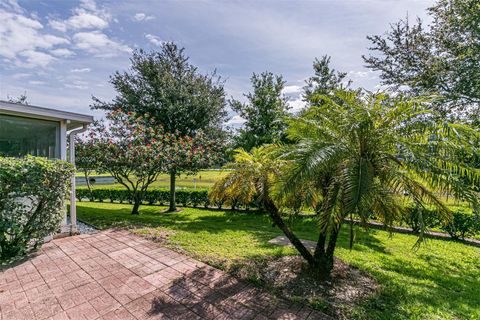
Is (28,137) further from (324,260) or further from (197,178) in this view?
(197,178)

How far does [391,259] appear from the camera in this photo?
5.73 m

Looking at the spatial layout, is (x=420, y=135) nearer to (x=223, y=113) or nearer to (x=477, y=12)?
(x=477, y=12)

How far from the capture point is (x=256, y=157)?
5.14 meters

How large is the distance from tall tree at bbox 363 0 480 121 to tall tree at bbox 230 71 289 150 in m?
4.29

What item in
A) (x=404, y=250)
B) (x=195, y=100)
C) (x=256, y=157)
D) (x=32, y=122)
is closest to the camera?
(x=256, y=157)

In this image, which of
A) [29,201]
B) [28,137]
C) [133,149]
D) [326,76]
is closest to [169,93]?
[133,149]

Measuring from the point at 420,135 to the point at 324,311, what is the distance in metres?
3.16

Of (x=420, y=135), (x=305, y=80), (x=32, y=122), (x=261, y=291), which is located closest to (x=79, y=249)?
(x=32, y=122)

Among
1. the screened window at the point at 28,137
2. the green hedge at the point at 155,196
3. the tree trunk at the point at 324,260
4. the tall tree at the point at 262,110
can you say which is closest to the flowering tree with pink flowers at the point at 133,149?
the screened window at the point at 28,137

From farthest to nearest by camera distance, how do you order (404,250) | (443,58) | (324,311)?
(443,58) → (404,250) → (324,311)

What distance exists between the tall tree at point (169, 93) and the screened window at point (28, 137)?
5057 mm

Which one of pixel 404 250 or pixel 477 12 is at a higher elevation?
pixel 477 12

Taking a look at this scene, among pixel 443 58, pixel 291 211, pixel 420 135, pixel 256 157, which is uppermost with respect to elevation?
pixel 443 58

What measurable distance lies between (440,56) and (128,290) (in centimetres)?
1155
